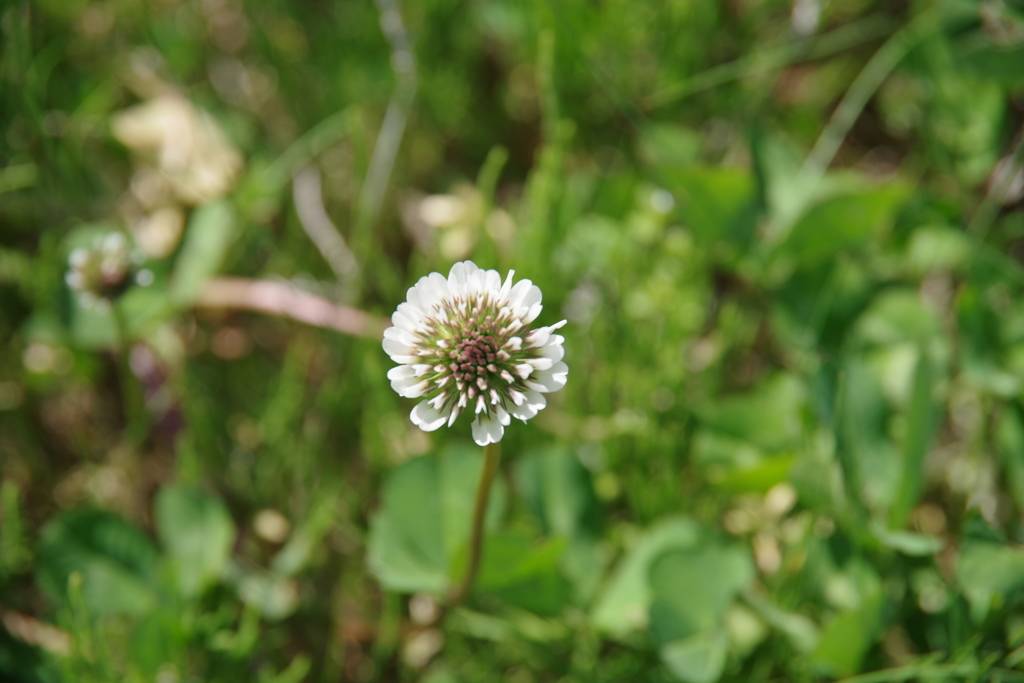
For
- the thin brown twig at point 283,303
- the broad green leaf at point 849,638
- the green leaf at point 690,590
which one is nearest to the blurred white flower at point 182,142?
the thin brown twig at point 283,303

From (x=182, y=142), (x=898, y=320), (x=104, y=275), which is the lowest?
(x=898, y=320)

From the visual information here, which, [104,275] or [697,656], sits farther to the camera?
[104,275]

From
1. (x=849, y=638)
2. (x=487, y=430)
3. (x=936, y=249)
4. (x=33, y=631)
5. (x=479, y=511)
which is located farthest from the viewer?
(x=936, y=249)

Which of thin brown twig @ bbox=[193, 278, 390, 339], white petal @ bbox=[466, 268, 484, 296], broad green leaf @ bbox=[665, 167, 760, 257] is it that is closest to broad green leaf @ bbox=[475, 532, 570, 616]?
white petal @ bbox=[466, 268, 484, 296]

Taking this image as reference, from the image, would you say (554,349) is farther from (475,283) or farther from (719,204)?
→ (719,204)

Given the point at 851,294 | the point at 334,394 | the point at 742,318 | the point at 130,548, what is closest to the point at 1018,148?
the point at 851,294

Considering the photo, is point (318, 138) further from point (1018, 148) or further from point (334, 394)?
point (1018, 148)

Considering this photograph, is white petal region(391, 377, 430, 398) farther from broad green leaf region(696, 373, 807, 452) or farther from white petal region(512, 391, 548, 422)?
broad green leaf region(696, 373, 807, 452)

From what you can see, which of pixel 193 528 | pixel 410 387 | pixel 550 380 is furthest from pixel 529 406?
pixel 193 528

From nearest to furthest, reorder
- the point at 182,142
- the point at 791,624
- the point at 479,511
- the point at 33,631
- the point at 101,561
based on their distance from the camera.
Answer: the point at 479,511 → the point at 791,624 → the point at 101,561 → the point at 33,631 → the point at 182,142
